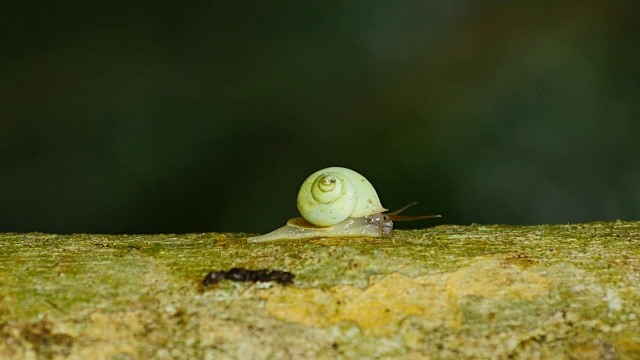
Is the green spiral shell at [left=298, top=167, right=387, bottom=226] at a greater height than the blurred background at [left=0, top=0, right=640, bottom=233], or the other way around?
the blurred background at [left=0, top=0, right=640, bottom=233]

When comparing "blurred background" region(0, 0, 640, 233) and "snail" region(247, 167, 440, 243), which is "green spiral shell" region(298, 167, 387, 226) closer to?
"snail" region(247, 167, 440, 243)

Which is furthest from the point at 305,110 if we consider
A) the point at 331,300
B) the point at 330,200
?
the point at 331,300

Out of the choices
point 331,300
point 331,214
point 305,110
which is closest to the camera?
point 331,300

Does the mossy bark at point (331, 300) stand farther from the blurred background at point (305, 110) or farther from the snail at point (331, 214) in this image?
the blurred background at point (305, 110)

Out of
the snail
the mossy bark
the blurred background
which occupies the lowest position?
the mossy bark

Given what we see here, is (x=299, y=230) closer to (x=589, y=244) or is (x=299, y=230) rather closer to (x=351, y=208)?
(x=351, y=208)

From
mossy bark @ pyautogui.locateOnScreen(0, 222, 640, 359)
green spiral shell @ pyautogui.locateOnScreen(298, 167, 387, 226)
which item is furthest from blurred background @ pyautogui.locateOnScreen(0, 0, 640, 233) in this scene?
mossy bark @ pyautogui.locateOnScreen(0, 222, 640, 359)

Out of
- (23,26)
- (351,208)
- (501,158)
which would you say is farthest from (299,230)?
(23,26)

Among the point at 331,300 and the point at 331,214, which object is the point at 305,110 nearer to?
the point at 331,214

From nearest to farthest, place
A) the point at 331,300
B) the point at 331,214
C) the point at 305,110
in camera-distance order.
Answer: the point at 331,300 < the point at 331,214 < the point at 305,110
